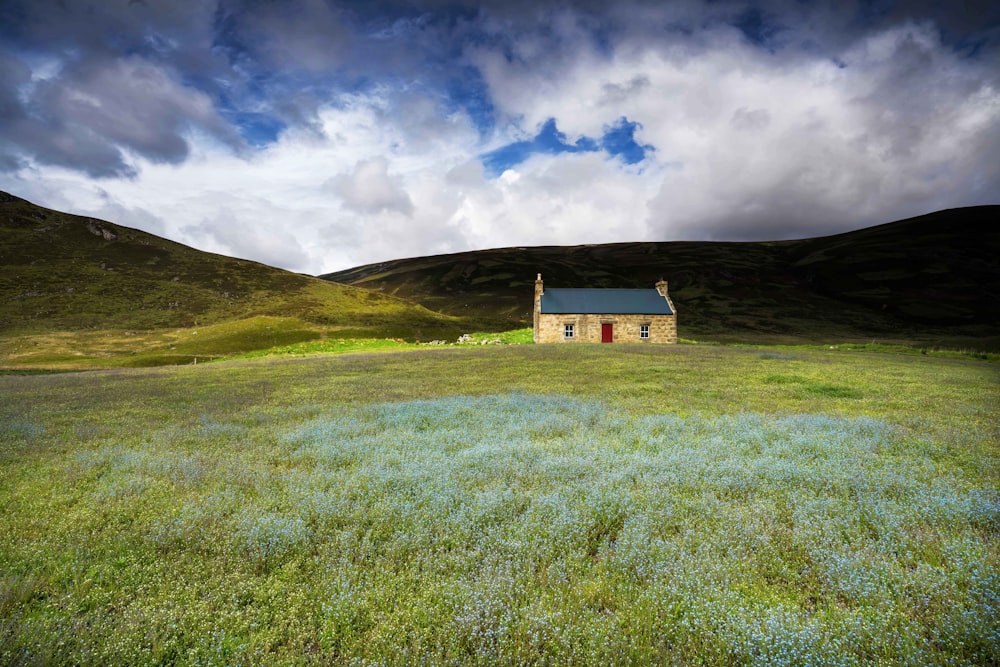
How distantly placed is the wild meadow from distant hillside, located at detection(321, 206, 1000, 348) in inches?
2884

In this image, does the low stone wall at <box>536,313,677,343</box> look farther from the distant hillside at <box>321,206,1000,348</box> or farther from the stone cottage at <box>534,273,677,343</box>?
the distant hillside at <box>321,206,1000,348</box>

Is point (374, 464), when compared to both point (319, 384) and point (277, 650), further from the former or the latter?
point (319, 384)

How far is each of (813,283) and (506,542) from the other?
546 feet

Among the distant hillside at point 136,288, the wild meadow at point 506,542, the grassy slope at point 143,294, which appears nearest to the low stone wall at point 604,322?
the grassy slope at point 143,294

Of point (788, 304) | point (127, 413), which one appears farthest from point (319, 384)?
point (788, 304)

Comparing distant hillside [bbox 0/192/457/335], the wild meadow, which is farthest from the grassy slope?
the wild meadow

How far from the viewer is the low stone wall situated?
187ft

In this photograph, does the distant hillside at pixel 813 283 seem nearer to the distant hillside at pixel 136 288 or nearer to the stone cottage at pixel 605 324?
the stone cottage at pixel 605 324

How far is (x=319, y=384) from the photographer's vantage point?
Result: 71.2 feet

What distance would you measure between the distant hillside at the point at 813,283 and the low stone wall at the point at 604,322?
22715mm

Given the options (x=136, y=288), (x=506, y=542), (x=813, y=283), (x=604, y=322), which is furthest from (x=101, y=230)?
(x=813, y=283)

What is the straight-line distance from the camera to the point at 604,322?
187 ft

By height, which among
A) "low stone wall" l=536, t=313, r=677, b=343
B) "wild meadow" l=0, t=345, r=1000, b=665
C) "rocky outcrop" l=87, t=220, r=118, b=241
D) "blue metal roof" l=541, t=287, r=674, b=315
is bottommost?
"wild meadow" l=0, t=345, r=1000, b=665

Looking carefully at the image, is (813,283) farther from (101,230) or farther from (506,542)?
(101,230)
